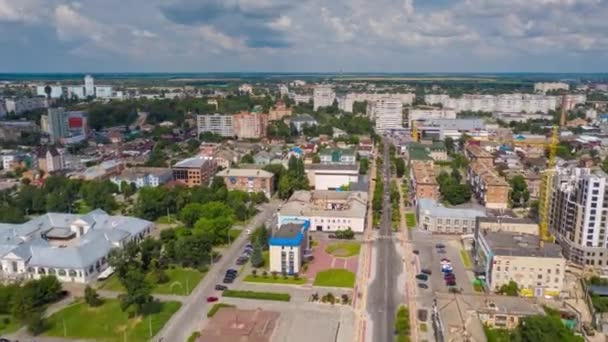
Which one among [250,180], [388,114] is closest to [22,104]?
[388,114]

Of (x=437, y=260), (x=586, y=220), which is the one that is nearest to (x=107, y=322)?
(x=437, y=260)

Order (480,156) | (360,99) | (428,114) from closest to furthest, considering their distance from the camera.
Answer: (480,156)
(428,114)
(360,99)

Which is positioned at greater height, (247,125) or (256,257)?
(247,125)

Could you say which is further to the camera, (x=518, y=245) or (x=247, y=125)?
(x=247, y=125)

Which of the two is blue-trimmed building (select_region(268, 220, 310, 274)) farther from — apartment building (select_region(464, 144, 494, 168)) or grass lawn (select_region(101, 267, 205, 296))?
apartment building (select_region(464, 144, 494, 168))

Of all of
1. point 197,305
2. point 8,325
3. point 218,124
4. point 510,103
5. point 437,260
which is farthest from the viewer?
point 510,103

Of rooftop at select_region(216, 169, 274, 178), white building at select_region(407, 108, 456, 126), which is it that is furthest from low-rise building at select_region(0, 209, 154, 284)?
white building at select_region(407, 108, 456, 126)

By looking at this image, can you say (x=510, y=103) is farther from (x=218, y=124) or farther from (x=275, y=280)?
(x=275, y=280)

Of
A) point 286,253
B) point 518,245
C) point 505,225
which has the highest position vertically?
point 505,225
